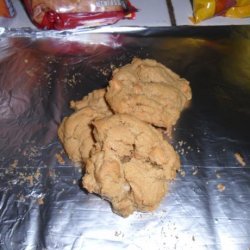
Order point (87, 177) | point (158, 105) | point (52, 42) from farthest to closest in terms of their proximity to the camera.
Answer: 1. point (52, 42)
2. point (158, 105)
3. point (87, 177)

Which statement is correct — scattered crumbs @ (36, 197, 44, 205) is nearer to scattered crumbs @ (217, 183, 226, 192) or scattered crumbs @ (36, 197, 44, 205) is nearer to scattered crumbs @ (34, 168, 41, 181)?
scattered crumbs @ (34, 168, 41, 181)

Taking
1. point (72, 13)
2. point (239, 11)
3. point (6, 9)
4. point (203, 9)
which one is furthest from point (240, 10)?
point (6, 9)

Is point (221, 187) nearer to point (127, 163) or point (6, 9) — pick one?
point (127, 163)

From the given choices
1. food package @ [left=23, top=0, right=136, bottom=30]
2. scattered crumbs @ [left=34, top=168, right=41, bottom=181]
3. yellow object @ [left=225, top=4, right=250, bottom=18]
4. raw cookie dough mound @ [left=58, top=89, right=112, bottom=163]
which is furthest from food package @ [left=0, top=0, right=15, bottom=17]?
yellow object @ [left=225, top=4, right=250, bottom=18]

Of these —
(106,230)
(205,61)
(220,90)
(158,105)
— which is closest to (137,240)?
(106,230)

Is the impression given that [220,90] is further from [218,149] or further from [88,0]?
[88,0]

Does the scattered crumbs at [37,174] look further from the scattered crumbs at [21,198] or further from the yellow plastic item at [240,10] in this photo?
the yellow plastic item at [240,10]
